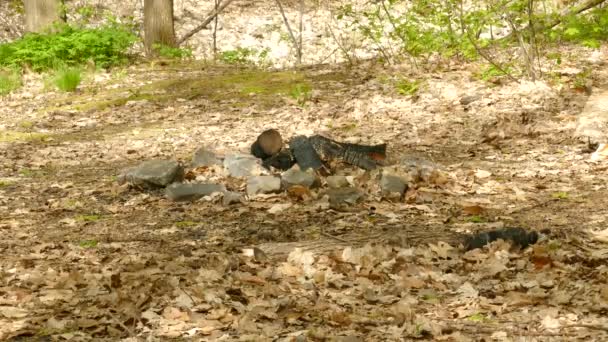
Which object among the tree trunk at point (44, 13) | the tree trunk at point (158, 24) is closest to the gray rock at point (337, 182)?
the tree trunk at point (158, 24)

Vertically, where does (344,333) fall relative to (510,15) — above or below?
below

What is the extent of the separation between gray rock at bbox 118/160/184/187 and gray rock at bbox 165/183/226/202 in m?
0.20

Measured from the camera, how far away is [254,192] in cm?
679

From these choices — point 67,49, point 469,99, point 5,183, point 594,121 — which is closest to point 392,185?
point 594,121

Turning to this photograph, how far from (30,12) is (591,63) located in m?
9.94

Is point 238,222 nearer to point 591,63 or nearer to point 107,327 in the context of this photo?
point 107,327

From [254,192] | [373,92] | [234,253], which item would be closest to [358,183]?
[254,192]

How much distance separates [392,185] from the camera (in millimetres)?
6559

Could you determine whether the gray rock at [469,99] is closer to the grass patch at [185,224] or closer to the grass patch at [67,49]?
the grass patch at [185,224]

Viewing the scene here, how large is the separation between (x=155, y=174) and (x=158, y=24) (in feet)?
26.5

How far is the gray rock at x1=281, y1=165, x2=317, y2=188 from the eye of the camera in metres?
6.73

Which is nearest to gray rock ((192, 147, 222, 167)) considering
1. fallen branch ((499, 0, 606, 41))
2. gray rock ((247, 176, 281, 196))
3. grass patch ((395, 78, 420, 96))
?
gray rock ((247, 176, 281, 196))

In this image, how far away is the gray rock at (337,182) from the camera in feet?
22.2

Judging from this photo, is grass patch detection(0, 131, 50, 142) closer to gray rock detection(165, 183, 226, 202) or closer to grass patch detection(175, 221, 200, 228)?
gray rock detection(165, 183, 226, 202)
